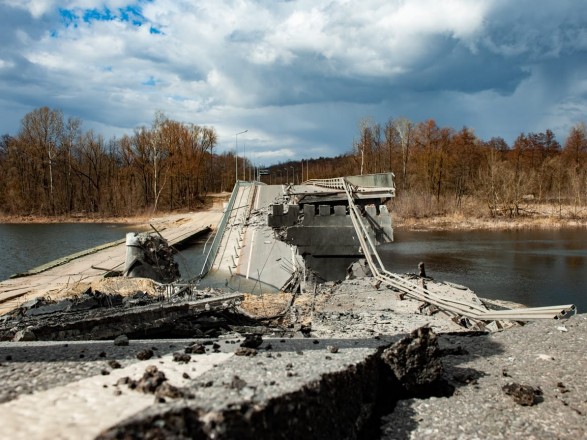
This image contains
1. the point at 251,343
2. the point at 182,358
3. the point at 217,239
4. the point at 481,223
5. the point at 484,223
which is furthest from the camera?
the point at 481,223

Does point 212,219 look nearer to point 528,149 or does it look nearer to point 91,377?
point 528,149

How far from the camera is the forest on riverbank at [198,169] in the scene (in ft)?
178

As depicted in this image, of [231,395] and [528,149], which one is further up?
[528,149]

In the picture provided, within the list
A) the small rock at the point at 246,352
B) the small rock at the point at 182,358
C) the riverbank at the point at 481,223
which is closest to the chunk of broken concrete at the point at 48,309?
the small rock at the point at 182,358

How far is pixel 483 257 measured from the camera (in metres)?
27.5

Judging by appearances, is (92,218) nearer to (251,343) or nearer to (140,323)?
(140,323)

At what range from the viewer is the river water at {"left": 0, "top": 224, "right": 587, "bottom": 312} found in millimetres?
19547

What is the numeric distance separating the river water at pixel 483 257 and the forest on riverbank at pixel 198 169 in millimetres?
14171

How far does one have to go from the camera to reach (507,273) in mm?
22703

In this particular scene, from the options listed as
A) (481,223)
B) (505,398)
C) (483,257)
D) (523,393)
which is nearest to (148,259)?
(505,398)

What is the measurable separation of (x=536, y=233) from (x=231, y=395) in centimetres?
4148

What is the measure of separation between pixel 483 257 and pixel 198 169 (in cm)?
5057

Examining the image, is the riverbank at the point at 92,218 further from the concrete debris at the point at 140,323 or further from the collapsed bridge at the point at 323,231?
the concrete debris at the point at 140,323

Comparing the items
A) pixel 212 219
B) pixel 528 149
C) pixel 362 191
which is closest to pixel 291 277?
pixel 362 191
